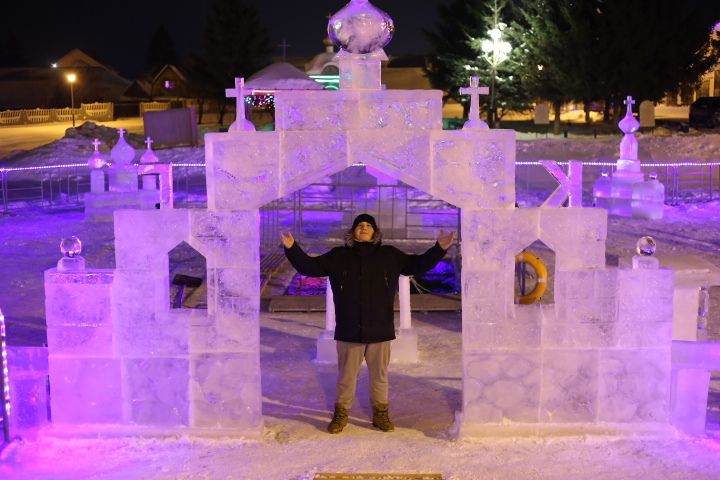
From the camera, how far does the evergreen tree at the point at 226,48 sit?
171 ft

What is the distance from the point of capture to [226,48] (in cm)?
5206

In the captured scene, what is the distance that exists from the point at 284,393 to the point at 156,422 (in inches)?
57.5

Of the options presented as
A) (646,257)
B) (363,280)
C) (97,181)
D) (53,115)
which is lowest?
(363,280)

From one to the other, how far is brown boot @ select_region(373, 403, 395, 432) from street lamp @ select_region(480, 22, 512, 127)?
29678mm

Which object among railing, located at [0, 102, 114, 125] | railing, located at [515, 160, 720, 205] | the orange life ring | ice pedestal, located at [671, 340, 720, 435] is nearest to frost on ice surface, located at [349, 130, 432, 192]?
ice pedestal, located at [671, 340, 720, 435]

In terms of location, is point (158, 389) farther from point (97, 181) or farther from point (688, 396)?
point (97, 181)

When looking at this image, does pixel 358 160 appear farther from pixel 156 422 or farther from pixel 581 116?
pixel 581 116

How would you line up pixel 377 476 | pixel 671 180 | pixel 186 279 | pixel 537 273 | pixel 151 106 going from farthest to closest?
1. pixel 151 106
2. pixel 671 180
3. pixel 186 279
4. pixel 537 273
5. pixel 377 476

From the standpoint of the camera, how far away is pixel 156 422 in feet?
21.0

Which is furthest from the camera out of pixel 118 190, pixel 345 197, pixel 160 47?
pixel 160 47

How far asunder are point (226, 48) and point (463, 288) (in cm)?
4773

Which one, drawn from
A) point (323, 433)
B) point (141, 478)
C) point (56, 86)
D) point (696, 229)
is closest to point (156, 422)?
point (141, 478)

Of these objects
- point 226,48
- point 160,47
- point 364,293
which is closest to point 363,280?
point 364,293

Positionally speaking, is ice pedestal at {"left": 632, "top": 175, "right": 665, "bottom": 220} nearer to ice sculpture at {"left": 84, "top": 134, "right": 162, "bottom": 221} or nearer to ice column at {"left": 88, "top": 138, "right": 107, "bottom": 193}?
ice sculpture at {"left": 84, "top": 134, "right": 162, "bottom": 221}
